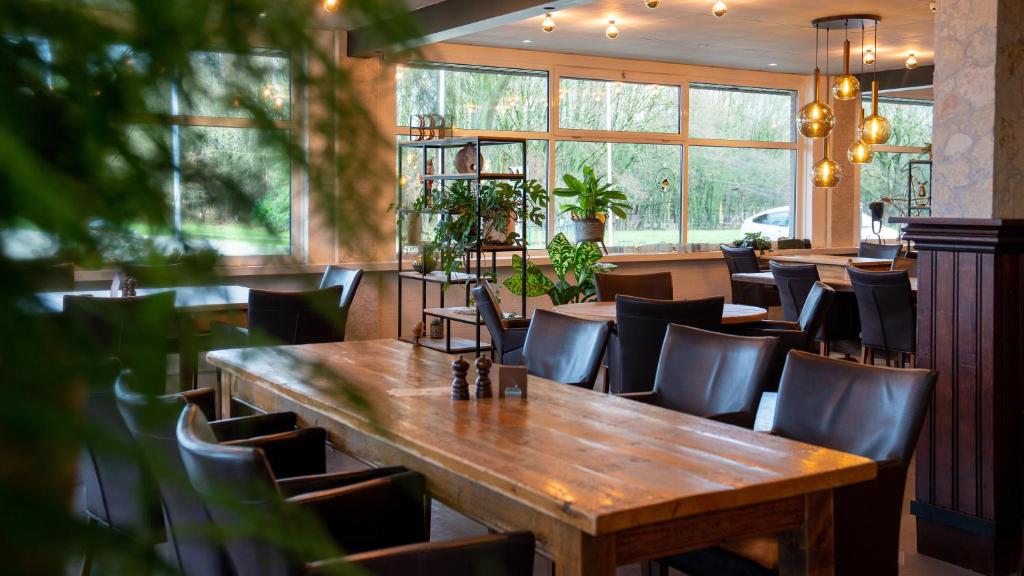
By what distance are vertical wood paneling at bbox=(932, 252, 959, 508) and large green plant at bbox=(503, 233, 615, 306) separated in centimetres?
493

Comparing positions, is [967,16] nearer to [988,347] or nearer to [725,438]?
[988,347]

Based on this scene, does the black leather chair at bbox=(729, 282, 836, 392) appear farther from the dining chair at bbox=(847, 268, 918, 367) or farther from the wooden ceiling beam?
the wooden ceiling beam

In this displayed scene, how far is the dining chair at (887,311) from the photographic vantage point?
6355mm

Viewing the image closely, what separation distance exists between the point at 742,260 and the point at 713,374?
6.36m

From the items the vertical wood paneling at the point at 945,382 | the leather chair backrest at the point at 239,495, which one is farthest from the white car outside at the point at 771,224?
the leather chair backrest at the point at 239,495

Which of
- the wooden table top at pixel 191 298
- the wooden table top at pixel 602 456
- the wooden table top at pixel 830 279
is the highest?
the wooden table top at pixel 191 298

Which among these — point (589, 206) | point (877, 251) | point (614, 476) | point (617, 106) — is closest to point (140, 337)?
point (614, 476)

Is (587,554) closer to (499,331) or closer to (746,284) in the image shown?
(499,331)

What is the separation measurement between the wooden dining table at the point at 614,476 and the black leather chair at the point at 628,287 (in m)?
3.50

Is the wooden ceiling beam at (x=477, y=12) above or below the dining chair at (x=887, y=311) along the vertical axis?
above

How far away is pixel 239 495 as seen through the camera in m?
0.24

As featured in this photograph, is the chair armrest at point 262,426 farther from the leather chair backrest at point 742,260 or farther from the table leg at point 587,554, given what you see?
the leather chair backrest at point 742,260

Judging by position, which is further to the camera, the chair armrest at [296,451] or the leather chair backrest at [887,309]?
the leather chair backrest at [887,309]

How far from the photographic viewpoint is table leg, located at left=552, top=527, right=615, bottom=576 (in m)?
2.03
